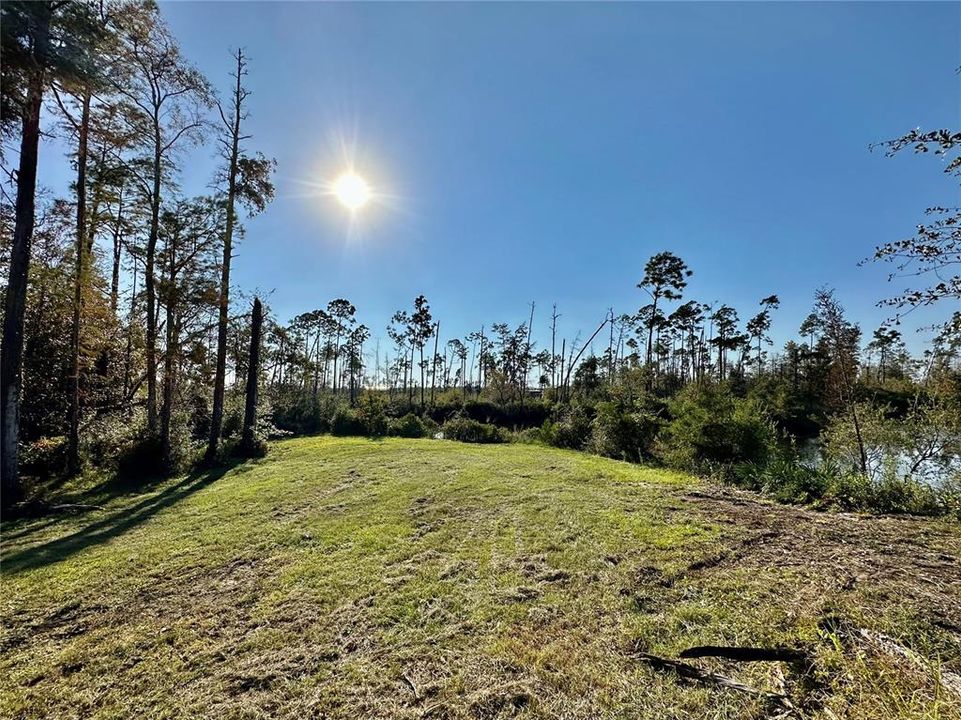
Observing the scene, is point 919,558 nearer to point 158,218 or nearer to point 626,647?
A: point 626,647

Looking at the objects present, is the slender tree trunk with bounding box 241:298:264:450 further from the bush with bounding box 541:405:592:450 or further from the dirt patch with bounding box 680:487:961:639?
the dirt patch with bounding box 680:487:961:639

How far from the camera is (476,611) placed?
290 cm

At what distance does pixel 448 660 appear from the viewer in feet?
7.76

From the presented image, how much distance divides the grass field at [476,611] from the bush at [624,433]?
247 inches

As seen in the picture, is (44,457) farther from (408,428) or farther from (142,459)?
(408,428)

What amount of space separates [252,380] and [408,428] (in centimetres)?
710

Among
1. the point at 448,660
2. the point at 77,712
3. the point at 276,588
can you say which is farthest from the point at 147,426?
the point at 448,660

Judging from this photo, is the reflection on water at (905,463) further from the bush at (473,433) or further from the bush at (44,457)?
the bush at (44,457)

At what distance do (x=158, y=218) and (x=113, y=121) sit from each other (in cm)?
202

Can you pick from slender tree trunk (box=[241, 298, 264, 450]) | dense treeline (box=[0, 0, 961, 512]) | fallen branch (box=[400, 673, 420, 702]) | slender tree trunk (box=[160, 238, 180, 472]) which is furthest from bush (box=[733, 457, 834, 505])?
slender tree trunk (box=[241, 298, 264, 450])

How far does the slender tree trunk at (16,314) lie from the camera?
246 inches

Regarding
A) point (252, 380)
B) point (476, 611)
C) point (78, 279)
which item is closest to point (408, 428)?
point (252, 380)

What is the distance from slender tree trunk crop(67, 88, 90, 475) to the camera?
7.72 m

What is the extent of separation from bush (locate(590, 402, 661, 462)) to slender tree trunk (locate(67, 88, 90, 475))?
42.9 feet
